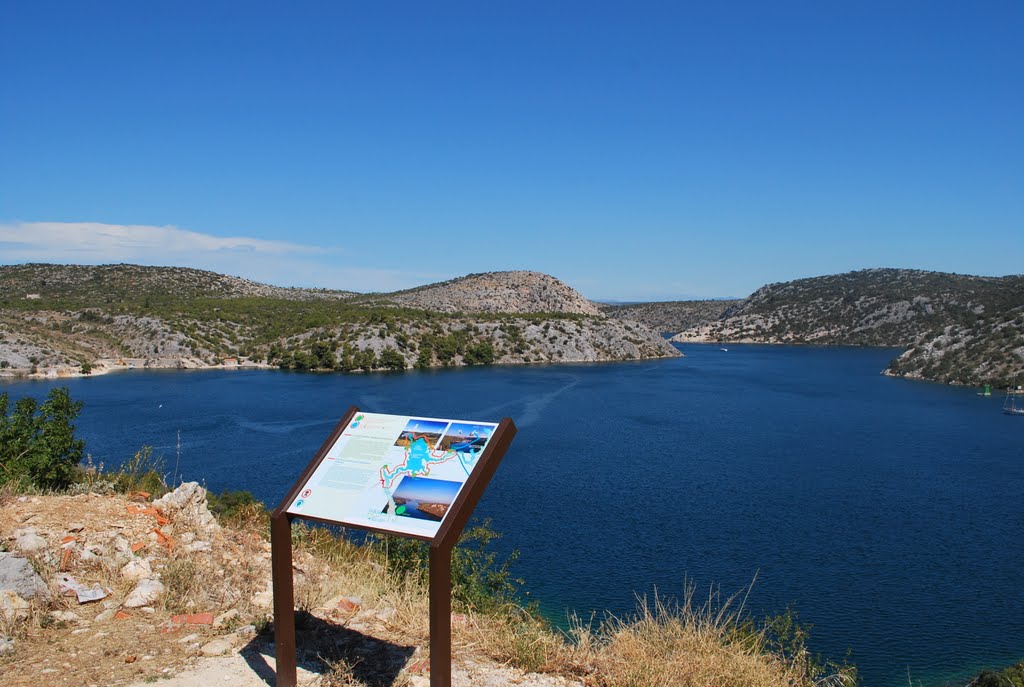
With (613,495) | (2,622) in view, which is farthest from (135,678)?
(613,495)

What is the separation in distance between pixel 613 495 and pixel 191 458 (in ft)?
57.4

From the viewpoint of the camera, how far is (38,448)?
1153 cm

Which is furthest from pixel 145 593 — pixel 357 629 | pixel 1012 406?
pixel 1012 406

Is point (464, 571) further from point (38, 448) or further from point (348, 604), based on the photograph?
point (38, 448)

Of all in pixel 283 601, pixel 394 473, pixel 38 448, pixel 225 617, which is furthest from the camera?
pixel 38 448

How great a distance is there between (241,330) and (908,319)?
99.3m

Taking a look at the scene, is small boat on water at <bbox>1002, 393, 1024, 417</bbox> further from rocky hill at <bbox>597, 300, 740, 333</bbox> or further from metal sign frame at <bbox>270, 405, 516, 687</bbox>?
rocky hill at <bbox>597, 300, 740, 333</bbox>

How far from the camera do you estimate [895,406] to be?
51562 mm

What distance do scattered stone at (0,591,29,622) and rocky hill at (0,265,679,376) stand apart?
59455 millimetres

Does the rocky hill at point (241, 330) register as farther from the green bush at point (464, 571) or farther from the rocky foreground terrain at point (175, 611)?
the rocky foreground terrain at point (175, 611)

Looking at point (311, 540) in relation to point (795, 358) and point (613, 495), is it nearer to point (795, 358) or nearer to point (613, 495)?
point (613, 495)

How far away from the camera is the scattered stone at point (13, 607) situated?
7137mm

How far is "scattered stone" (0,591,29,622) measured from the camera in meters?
7.14

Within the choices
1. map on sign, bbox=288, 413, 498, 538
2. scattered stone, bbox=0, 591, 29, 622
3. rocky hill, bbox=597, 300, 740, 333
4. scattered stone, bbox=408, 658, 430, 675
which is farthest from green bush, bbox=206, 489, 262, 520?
rocky hill, bbox=597, 300, 740, 333
